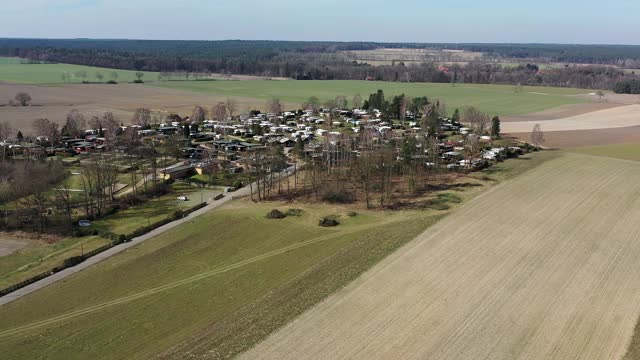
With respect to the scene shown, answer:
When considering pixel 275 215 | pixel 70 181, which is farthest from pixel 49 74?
pixel 275 215

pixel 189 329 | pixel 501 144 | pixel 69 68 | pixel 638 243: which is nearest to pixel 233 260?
pixel 189 329

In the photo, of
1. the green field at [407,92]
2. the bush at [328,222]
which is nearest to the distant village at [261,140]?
the bush at [328,222]

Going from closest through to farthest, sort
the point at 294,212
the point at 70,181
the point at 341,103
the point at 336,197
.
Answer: the point at 294,212 → the point at 336,197 → the point at 70,181 → the point at 341,103

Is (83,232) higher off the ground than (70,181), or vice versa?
(70,181)

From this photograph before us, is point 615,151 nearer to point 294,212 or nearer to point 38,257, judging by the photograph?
point 294,212

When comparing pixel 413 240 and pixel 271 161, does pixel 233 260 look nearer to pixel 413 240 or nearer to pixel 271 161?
pixel 413 240

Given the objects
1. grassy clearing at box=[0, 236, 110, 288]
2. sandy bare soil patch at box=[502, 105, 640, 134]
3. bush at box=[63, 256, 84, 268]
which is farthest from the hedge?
sandy bare soil patch at box=[502, 105, 640, 134]
